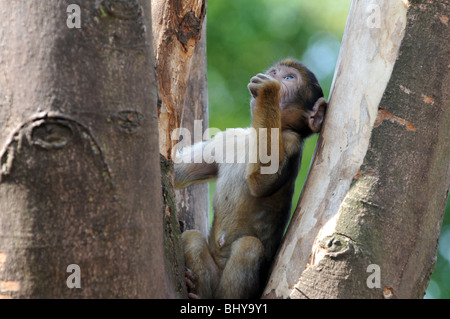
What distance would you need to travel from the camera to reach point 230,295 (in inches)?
167

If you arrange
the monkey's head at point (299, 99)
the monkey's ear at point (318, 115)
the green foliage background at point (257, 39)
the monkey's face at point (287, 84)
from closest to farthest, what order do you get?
the monkey's ear at point (318, 115) < the monkey's head at point (299, 99) < the monkey's face at point (287, 84) < the green foliage background at point (257, 39)

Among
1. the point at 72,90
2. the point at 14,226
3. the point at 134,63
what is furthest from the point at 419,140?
the point at 14,226

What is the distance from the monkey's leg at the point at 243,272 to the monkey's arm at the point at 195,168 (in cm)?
129

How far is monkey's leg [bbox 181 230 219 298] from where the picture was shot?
14.2 ft

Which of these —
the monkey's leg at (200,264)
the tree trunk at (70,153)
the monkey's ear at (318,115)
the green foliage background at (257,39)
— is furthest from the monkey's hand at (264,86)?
the green foliage background at (257,39)

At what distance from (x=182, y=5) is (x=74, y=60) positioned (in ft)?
7.46

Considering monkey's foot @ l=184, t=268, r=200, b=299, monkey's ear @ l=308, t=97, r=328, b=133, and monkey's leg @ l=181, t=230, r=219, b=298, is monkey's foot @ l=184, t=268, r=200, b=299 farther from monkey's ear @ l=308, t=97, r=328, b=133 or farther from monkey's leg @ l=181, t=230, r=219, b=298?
monkey's ear @ l=308, t=97, r=328, b=133

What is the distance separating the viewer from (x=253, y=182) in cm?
469

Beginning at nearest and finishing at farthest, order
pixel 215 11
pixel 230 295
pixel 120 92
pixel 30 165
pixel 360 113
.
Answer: pixel 30 165, pixel 120 92, pixel 360 113, pixel 230 295, pixel 215 11

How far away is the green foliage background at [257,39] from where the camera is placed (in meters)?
10.0

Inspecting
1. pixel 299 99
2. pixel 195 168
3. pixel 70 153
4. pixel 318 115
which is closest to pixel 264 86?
pixel 318 115

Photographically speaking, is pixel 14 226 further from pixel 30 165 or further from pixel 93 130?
pixel 93 130

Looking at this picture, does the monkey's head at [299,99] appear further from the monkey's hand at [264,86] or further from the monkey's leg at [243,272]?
the monkey's leg at [243,272]

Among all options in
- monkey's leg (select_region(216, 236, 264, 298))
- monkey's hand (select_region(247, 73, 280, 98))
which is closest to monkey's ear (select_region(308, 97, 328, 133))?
monkey's hand (select_region(247, 73, 280, 98))
